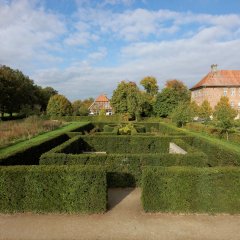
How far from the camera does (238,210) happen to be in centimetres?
733

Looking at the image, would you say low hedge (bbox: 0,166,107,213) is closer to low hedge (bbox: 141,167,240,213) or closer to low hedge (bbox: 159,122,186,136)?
low hedge (bbox: 141,167,240,213)

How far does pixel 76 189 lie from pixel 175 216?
296 centimetres

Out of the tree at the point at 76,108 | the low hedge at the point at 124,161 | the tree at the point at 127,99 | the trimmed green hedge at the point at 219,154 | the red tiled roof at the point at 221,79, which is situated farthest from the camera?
the tree at the point at 76,108

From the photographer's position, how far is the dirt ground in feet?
19.6

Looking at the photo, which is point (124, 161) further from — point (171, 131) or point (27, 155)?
point (171, 131)

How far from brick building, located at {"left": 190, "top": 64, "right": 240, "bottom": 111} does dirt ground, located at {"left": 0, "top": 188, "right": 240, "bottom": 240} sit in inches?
2021

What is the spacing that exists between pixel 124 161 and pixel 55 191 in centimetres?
360

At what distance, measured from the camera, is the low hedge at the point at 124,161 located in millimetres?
9977

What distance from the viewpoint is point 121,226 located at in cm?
646

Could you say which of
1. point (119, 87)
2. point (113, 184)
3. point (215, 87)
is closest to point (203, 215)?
point (113, 184)

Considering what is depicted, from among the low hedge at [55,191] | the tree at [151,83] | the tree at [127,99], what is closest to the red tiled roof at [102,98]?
the tree at [151,83]

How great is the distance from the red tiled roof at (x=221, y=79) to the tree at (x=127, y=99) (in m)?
16.3

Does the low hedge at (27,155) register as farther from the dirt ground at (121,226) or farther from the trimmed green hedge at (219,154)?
the trimmed green hedge at (219,154)

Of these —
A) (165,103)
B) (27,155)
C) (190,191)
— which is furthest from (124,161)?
(165,103)
